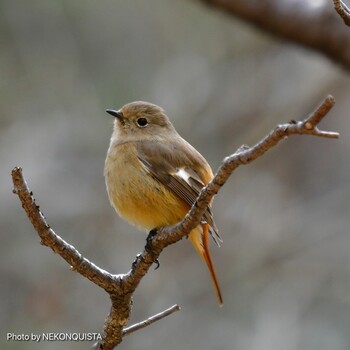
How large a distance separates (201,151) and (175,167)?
3201 millimetres

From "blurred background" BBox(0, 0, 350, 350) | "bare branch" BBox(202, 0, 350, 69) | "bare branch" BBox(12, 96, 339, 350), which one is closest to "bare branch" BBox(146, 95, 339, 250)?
"bare branch" BBox(12, 96, 339, 350)

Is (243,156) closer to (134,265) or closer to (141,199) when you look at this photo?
(134,265)

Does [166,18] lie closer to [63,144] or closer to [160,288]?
[63,144]

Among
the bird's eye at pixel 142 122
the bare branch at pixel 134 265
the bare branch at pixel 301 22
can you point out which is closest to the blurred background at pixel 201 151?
the bare branch at pixel 301 22

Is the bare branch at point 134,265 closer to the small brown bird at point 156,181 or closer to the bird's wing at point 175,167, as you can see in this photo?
the small brown bird at point 156,181

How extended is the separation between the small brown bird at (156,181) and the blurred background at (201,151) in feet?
6.88

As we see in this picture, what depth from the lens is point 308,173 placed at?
802cm

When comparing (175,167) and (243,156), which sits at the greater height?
(243,156)

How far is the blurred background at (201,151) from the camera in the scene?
269 inches

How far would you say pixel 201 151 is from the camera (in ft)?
24.5

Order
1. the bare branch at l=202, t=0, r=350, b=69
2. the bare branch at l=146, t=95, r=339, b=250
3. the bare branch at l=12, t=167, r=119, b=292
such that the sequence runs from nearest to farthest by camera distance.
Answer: the bare branch at l=146, t=95, r=339, b=250, the bare branch at l=12, t=167, r=119, b=292, the bare branch at l=202, t=0, r=350, b=69

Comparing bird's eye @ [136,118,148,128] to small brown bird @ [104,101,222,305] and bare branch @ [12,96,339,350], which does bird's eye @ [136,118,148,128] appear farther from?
bare branch @ [12,96,339,350]

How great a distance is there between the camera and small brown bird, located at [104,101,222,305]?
4.04 metres

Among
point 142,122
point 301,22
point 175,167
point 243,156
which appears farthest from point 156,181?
point 243,156
